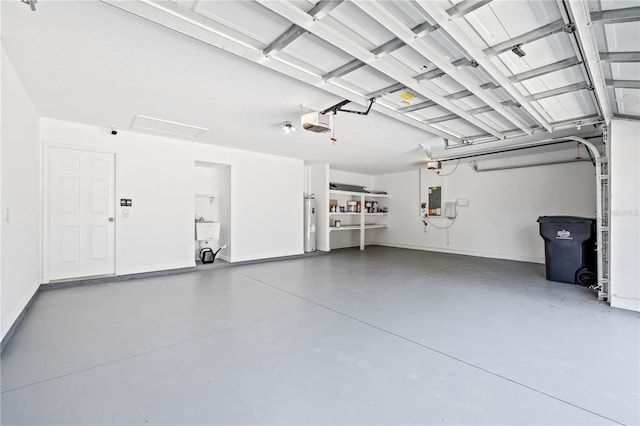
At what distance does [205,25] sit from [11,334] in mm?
3020

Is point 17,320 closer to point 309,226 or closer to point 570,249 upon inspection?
point 309,226

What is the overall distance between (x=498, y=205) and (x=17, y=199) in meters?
8.12

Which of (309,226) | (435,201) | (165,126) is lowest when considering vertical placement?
(309,226)

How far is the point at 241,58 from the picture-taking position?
235 cm

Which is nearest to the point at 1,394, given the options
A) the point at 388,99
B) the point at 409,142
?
the point at 388,99

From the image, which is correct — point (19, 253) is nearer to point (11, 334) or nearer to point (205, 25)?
point (11, 334)

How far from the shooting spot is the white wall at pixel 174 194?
450 centimetres

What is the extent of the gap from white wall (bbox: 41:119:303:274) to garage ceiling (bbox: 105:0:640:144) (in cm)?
347

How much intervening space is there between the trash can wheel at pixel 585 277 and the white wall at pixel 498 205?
1.87 meters

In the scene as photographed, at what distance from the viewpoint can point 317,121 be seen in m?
3.22

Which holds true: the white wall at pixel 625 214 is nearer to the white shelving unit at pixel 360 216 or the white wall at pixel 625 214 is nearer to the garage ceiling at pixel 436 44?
the garage ceiling at pixel 436 44

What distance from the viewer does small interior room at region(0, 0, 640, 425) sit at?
1.71 m

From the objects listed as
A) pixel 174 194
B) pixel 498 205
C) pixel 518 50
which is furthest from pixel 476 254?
pixel 174 194

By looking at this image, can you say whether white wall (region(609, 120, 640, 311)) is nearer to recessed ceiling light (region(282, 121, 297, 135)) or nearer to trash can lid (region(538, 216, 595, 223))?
trash can lid (region(538, 216, 595, 223))
